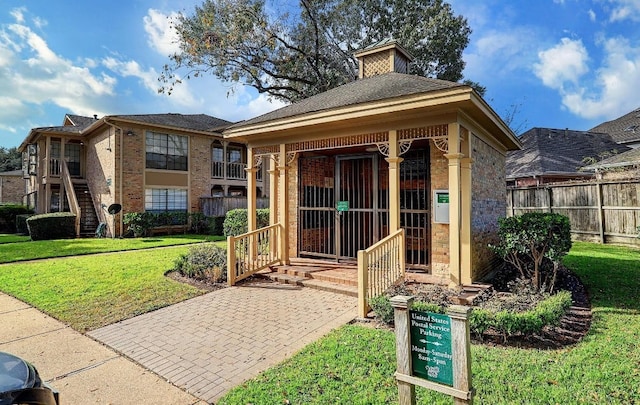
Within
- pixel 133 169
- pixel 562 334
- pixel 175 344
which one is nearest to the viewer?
pixel 175 344

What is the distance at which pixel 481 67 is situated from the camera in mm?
21203

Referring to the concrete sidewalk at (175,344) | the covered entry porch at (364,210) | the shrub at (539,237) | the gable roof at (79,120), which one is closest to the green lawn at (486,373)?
the concrete sidewalk at (175,344)

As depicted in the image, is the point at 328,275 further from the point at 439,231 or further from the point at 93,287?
the point at 93,287

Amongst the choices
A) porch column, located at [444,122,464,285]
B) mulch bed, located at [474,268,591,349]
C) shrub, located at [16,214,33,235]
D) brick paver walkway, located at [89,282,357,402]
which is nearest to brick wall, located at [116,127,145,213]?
shrub, located at [16,214,33,235]

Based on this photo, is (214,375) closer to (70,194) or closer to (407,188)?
(407,188)

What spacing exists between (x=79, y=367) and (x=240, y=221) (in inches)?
393

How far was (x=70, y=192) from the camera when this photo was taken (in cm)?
1733

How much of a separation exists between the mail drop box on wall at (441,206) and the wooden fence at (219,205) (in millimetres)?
13445

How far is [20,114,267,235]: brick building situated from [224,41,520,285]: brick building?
1077 centimetres

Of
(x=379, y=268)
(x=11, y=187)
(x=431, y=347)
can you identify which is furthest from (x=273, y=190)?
(x=11, y=187)

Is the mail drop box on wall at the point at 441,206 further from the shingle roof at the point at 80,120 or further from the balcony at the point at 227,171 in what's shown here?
the shingle roof at the point at 80,120

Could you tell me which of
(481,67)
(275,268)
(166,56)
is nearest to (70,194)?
(166,56)

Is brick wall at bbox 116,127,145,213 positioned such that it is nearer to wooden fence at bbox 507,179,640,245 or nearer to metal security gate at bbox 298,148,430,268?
metal security gate at bbox 298,148,430,268

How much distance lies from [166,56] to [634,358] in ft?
64.7
